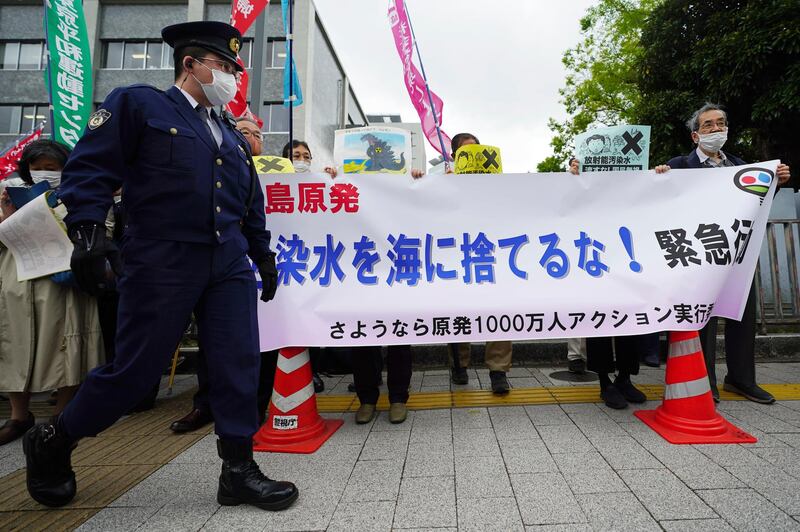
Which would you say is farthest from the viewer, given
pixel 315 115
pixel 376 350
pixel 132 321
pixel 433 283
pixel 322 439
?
pixel 315 115

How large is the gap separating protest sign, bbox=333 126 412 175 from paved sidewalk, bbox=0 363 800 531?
2.11 metres

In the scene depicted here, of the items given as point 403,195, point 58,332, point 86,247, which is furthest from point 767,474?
point 58,332

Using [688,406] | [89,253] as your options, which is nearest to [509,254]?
[688,406]

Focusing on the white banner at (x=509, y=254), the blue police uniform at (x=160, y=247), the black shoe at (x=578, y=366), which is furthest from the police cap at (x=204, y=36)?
the black shoe at (x=578, y=366)

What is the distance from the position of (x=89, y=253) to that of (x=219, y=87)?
3.16 feet

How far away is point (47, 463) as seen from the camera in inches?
78.7

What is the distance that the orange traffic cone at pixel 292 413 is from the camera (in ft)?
9.14

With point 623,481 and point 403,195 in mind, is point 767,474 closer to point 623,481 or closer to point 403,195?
point 623,481

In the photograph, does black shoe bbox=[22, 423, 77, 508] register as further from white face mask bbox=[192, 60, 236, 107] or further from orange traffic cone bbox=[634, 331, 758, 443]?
orange traffic cone bbox=[634, 331, 758, 443]

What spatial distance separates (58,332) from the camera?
2984 mm

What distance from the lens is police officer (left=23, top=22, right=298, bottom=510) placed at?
182 centimetres

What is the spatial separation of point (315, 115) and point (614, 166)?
21.3 metres

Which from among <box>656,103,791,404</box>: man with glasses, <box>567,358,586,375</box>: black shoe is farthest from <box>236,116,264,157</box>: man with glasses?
<box>567,358,586,375</box>: black shoe

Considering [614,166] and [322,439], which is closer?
[322,439]
